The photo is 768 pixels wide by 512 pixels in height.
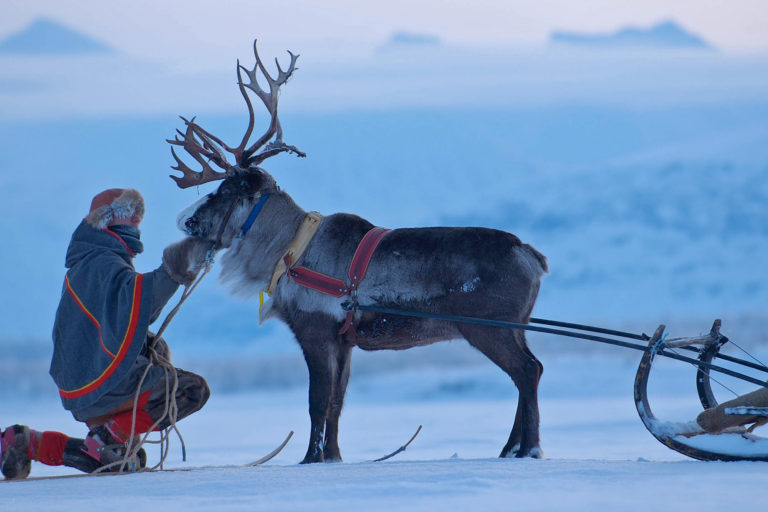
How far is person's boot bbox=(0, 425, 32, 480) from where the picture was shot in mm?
4961

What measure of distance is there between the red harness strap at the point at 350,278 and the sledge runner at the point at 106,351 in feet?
2.20

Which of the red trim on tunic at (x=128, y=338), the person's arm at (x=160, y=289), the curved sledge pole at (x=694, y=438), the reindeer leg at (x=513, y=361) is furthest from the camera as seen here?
the reindeer leg at (x=513, y=361)

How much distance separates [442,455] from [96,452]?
464 centimetres

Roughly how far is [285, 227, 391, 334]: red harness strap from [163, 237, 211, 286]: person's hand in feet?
1.97

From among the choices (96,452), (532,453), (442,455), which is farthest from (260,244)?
(442,455)

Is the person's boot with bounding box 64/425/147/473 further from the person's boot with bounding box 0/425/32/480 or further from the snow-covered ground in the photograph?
the snow-covered ground

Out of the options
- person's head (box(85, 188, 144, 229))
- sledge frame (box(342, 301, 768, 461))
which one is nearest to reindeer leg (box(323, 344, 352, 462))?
sledge frame (box(342, 301, 768, 461))

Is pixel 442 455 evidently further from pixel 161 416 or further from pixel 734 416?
pixel 734 416

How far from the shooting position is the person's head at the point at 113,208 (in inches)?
202

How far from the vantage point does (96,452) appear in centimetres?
500

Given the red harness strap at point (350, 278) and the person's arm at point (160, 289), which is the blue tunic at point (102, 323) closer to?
the person's arm at point (160, 289)

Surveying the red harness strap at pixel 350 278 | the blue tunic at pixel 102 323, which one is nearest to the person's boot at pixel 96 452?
the blue tunic at pixel 102 323

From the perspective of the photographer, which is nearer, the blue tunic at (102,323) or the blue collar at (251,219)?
the blue tunic at (102,323)

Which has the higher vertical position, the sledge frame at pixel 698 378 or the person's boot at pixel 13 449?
the sledge frame at pixel 698 378
